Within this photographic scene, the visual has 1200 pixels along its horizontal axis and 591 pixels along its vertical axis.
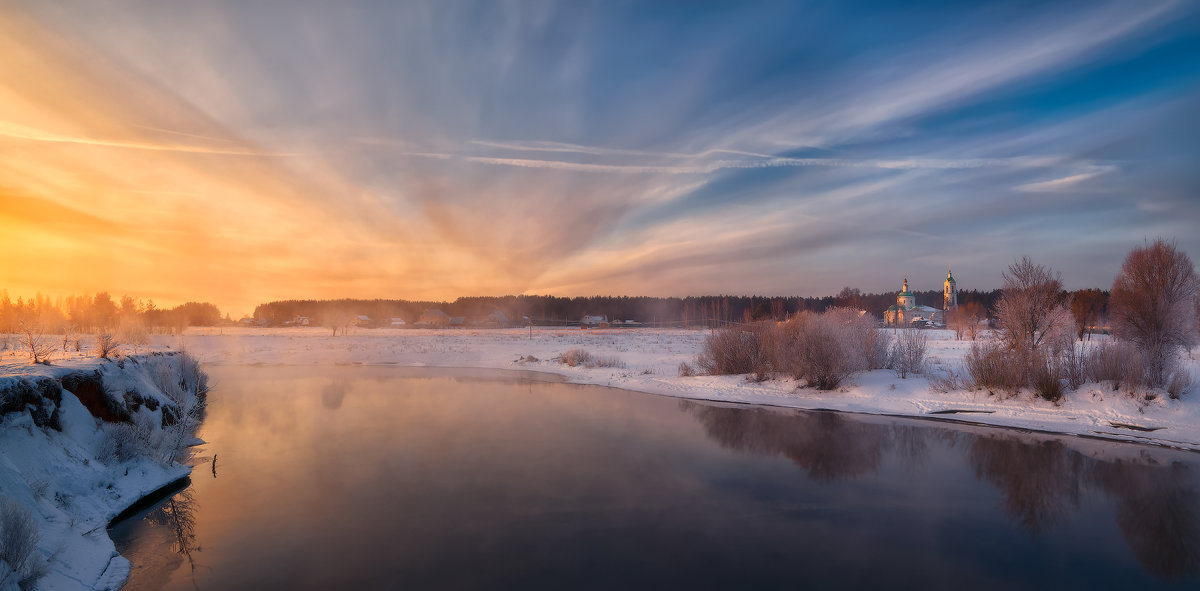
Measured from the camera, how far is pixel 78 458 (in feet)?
28.4

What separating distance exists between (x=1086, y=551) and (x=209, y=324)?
5075 inches

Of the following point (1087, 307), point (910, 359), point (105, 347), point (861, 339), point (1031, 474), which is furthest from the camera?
point (1087, 307)

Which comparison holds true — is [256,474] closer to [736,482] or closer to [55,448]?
[55,448]

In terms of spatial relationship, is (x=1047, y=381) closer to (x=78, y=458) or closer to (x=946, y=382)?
(x=946, y=382)

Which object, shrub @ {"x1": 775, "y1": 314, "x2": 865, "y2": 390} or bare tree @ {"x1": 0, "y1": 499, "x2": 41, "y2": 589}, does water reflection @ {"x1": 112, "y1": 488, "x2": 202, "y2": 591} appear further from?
shrub @ {"x1": 775, "y1": 314, "x2": 865, "y2": 390}

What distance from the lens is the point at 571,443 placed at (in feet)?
44.9

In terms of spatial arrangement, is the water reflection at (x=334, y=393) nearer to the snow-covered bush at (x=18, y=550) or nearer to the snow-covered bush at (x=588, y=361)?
the snow-covered bush at (x=588, y=361)

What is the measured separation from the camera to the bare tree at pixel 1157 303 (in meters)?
16.1

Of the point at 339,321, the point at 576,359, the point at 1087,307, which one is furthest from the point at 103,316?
the point at 1087,307

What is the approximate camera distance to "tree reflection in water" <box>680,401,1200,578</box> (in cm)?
830

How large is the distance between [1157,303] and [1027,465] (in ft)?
34.2

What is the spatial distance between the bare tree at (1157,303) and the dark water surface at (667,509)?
5.51 meters

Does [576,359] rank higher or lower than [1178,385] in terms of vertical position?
lower

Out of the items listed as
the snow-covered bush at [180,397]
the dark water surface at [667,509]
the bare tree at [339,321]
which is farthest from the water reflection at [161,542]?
the bare tree at [339,321]
